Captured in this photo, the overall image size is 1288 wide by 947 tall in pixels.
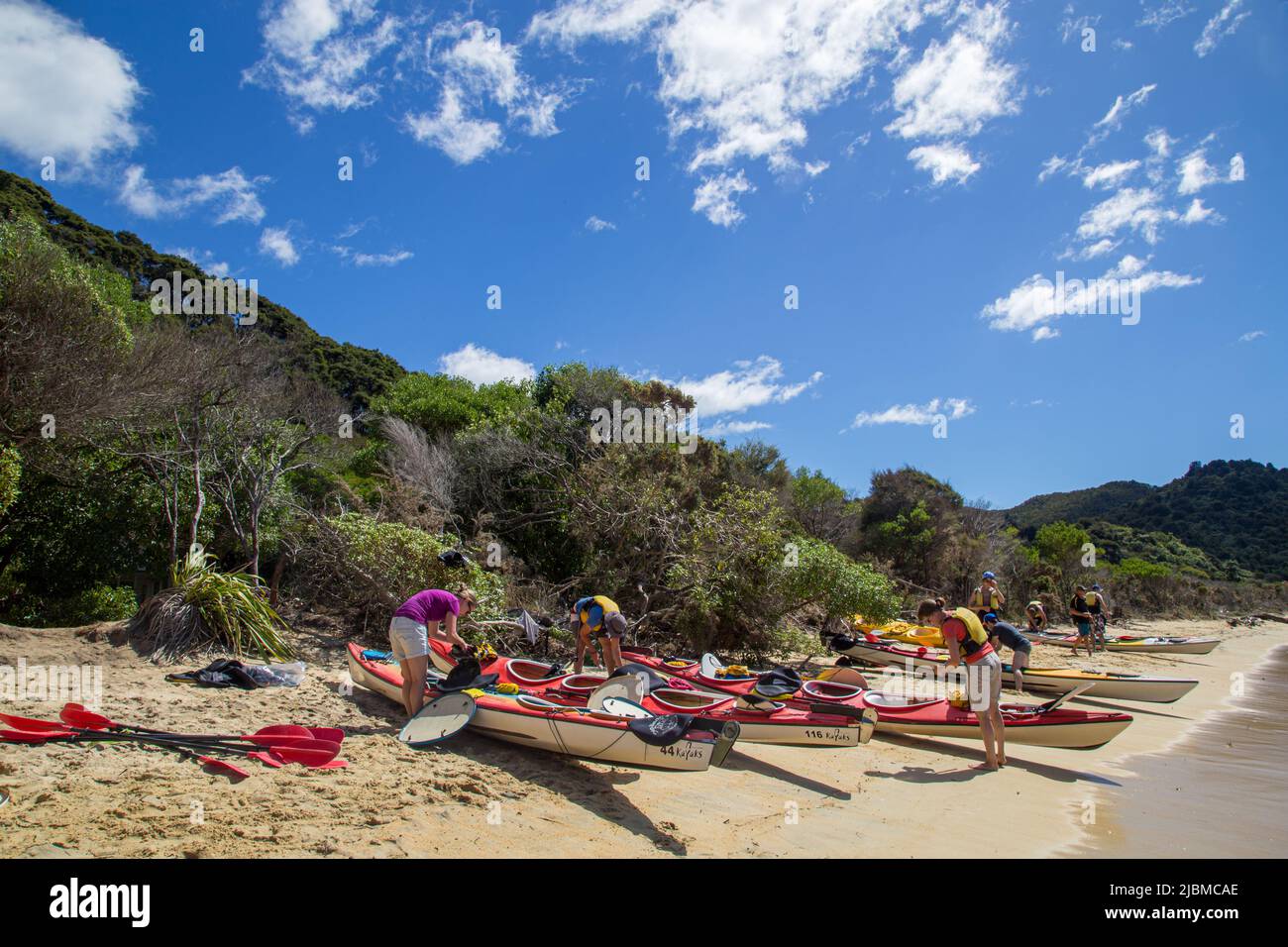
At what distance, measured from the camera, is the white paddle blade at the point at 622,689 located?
6.83 metres

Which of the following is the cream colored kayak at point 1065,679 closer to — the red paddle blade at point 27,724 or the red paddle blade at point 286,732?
the red paddle blade at point 286,732

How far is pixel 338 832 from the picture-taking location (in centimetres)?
407

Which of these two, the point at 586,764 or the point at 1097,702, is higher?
the point at 586,764

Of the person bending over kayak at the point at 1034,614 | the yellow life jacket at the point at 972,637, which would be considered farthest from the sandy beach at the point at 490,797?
the person bending over kayak at the point at 1034,614

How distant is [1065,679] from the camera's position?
428 inches

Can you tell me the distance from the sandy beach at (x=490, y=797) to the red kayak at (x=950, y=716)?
290 millimetres

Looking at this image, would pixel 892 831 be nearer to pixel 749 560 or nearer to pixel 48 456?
pixel 749 560

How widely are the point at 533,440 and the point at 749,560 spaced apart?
5.97 m

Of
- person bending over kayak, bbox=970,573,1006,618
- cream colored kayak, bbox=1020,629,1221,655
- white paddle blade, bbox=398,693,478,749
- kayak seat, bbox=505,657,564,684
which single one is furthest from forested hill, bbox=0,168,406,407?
cream colored kayak, bbox=1020,629,1221,655

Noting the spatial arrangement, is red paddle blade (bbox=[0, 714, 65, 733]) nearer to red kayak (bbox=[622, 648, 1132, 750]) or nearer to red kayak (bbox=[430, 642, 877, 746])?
red kayak (bbox=[430, 642, 877, 746])

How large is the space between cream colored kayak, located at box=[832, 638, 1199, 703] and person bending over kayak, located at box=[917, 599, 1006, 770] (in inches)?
136

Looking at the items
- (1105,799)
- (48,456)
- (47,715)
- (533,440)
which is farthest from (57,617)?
(1105,799)

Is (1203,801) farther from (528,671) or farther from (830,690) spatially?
(528,671)
